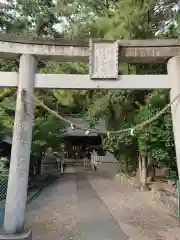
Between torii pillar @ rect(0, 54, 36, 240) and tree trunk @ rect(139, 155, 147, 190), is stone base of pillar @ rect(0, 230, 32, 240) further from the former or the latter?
tree trunk @ rect(139, 155, 147, 190)

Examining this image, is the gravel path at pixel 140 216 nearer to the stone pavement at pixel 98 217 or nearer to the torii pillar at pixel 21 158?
the stone pavement at pixel 98 217

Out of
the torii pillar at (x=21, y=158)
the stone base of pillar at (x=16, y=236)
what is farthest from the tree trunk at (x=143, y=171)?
the stone base of pillar at (x=16, y=236)

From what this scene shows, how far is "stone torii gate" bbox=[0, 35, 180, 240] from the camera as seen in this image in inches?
239

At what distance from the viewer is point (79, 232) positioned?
7578 mm

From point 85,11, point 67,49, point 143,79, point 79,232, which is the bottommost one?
point 79,232

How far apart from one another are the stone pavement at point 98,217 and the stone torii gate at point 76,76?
230cm

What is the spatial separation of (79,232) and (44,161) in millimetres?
26061

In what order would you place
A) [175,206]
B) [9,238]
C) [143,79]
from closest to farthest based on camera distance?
1. [9,238]
2. [143,79]
3. [175,206]

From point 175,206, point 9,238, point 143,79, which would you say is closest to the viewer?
point 9,238

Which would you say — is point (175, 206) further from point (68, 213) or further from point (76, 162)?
point (76, 162)

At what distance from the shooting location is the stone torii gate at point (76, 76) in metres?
6.08

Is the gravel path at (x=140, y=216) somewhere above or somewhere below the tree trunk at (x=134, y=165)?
below

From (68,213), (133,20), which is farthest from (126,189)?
(133,20)

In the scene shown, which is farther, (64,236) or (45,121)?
(45,121)
